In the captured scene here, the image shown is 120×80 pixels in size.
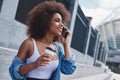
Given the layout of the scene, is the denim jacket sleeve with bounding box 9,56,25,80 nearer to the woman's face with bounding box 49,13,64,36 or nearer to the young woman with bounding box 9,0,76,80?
the young woman with bounding box 9,0,76,80

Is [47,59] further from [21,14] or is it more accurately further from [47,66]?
[21,14]

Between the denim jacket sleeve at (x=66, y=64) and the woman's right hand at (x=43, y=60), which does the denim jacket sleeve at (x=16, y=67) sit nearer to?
the woman's right hand at (x=43, y=60)

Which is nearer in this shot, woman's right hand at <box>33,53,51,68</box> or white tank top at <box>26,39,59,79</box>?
woman's right hand at <box>33,53,51,68</box>

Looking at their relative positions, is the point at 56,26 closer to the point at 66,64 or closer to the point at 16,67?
the point at 66,64

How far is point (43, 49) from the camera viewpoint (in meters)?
2.20

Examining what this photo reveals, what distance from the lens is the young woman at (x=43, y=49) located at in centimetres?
214

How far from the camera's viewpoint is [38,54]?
2166 mm

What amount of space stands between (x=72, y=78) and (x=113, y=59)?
75.9 m

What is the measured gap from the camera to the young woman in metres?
2.14

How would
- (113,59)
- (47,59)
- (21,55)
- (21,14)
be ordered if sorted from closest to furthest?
(47,59) → (21,55) → (21,14) → (113,59)

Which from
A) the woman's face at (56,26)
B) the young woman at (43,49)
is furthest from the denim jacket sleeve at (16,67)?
the woman's face at (56,26)

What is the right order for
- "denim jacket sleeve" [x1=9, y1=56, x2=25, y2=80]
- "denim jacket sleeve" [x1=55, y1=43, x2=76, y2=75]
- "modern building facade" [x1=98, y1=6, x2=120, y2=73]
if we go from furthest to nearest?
"modern building facade" [x1=98, y1=6, x2=120, y2=73]
"denim jacket sleeve" [x1=55, y1=43, x2=76, y2=75]
"denim jacket sleeve" [x1=9, y1=56, x2=25, y2=80]

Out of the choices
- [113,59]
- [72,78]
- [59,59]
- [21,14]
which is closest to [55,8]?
[59,59]

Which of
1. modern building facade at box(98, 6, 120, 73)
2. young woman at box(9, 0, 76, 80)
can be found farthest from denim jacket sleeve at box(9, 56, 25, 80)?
modern building facade at box(98, 6, 120, 73)
